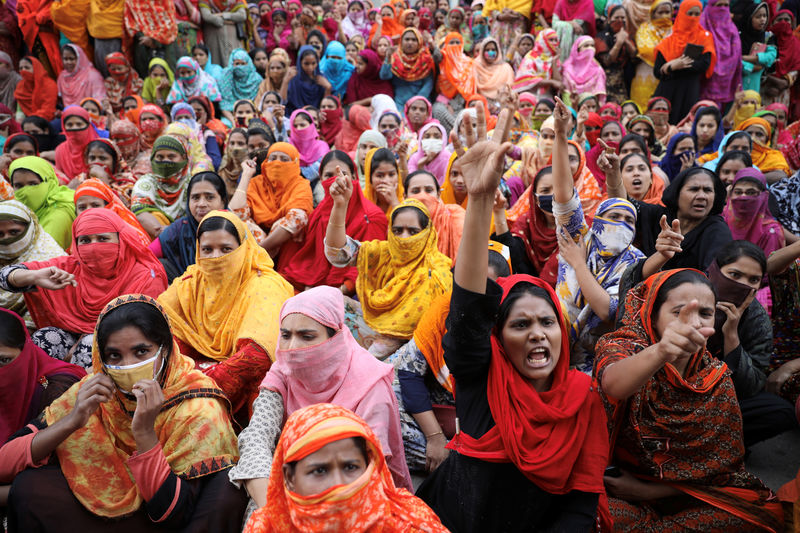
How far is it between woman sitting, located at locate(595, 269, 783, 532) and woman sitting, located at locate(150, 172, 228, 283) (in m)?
2.84

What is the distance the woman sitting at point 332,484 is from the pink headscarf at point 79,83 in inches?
309

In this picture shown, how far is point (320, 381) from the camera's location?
2.12 m

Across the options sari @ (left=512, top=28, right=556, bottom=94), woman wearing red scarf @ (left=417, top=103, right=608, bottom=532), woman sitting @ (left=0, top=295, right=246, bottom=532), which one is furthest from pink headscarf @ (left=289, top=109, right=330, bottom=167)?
woman wearing red scarf @ (left=417, top=103, right=608, bottom=532)

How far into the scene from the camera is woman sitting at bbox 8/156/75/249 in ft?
13.3

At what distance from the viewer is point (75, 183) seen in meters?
5.01

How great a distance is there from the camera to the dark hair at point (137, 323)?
1.96 metres

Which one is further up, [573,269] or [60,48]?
[60,48]

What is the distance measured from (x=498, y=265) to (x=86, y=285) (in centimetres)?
241

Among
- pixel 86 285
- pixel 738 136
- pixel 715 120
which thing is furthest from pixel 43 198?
pixel 715 120

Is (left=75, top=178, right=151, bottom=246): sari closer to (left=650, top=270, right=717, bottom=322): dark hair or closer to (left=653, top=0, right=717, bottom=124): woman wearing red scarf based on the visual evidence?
(left=650, top=270, right=717, bottom=322): dark hair

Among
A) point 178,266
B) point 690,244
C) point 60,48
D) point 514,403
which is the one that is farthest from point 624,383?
point 60,48

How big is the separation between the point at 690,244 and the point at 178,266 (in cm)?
340

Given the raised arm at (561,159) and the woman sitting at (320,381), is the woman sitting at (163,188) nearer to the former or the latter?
the woman sitting at (320,381)

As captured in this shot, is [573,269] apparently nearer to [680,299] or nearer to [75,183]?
[680,299]
